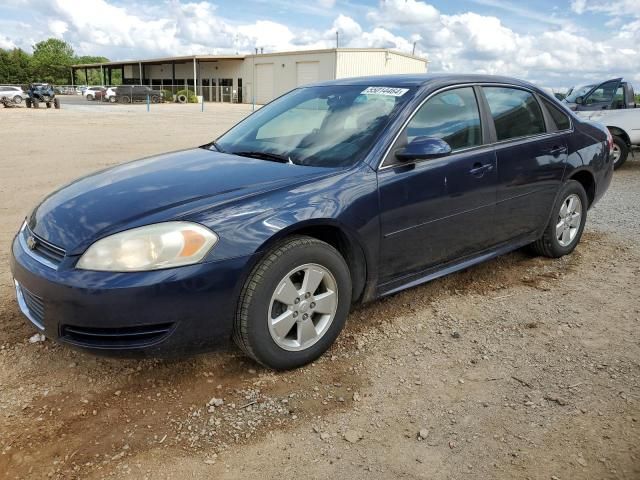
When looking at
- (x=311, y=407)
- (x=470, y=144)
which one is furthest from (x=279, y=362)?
(x=470, y=144)

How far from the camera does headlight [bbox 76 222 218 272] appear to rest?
8.42 ft

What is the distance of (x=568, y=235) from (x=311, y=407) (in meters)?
3.34

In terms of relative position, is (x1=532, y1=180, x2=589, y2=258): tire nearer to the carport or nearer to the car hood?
the car hood

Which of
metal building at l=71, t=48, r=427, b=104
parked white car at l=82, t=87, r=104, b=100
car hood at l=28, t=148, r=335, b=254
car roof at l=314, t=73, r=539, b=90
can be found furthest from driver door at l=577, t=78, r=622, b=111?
parked white car at l=82, t=87, r=104, b=100

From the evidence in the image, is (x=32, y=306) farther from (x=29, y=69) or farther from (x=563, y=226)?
(x=29, y=69)

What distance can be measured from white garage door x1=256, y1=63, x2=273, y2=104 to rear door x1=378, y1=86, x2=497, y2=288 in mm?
48502

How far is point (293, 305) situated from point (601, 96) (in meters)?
10.8

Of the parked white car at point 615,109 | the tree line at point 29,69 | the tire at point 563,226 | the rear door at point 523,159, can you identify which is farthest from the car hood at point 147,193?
the tree line at point 29,69

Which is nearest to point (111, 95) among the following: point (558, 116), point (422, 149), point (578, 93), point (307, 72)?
point (307, 72)

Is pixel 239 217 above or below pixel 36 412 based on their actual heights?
above

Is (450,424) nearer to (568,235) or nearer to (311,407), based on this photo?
(311,407)

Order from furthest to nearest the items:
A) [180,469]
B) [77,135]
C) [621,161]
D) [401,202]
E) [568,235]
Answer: [77,135]
[621,161]
[568,235]
[401,202]
[180,469]

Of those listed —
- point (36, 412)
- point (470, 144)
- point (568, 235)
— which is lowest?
point (36, 412)

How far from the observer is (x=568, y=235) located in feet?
16.5
